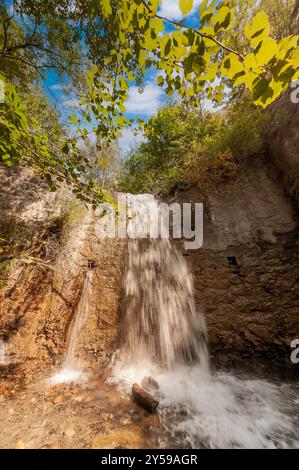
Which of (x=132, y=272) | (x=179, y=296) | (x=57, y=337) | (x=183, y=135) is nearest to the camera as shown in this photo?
(x=57, y=337)

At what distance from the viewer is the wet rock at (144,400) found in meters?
2.73

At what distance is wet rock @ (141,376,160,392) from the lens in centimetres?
324

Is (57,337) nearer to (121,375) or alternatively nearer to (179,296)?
(121,375)

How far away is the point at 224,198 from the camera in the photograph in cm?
572

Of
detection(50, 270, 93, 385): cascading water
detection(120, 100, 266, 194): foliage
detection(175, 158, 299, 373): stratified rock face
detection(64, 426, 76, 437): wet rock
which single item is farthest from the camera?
detection(120, 100, 266, 194): foliage

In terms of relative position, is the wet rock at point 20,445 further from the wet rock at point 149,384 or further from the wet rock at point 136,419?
the wet rock at point 149,384

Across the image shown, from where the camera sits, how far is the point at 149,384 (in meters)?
3.30

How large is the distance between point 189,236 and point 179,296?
5.42 feet

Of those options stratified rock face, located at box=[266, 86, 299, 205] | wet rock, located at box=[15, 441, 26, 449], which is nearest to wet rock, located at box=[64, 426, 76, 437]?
wet rock, located at box=[15, 441, 26, 449]

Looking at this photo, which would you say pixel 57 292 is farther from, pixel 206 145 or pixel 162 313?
pixel 206 145

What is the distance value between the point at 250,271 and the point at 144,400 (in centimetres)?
325

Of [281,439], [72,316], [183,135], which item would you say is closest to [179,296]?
[72,316]

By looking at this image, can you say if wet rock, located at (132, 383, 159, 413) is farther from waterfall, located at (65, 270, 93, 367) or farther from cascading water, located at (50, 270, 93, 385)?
waterfall, located at (65, 270, 93, 367)

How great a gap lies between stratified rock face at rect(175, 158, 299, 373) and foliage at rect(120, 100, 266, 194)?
0.52 meters
